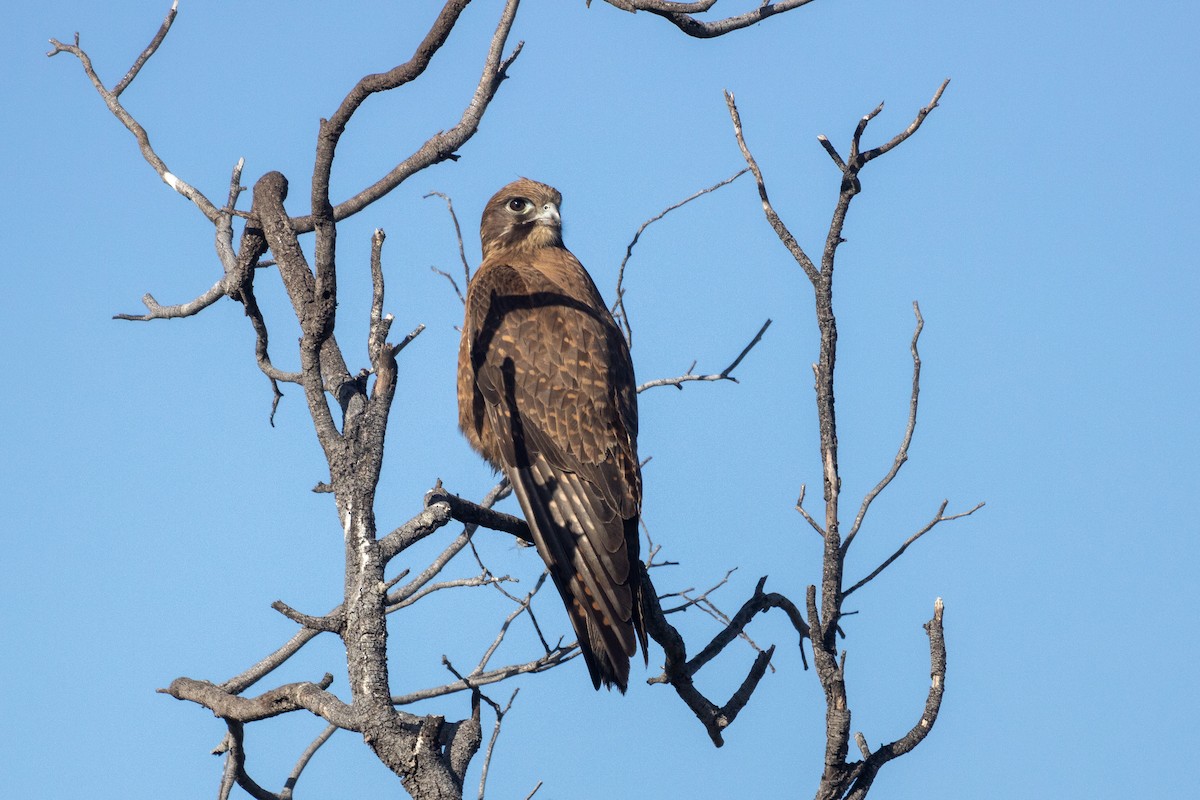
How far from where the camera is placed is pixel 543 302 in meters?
5.98

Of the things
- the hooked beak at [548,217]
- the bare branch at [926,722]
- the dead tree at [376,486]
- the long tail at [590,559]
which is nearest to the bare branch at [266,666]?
the dead tree at [376,486]

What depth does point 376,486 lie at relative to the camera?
320 centimetres

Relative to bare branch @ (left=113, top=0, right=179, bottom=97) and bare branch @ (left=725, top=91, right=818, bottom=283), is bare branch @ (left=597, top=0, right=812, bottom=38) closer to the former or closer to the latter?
bare branch @ (left=725, top=91, right=818, bottom=283)

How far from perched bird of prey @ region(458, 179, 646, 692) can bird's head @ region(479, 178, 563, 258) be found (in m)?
0.37

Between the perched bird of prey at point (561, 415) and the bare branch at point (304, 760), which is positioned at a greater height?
the perched bird of prey at point (561, 415)

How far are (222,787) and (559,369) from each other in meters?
2.48

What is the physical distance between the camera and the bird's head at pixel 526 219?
682 cm

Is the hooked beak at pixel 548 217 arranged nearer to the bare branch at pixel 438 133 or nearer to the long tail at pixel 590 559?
the long tail at pixel 590 559

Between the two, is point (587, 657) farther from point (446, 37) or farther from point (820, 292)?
point (446, 37)

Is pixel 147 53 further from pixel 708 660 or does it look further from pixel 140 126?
pixel 708 660

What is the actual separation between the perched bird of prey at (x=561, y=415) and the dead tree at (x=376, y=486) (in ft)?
2.29

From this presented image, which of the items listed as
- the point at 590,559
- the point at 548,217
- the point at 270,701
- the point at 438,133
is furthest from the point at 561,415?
the point at 270,701

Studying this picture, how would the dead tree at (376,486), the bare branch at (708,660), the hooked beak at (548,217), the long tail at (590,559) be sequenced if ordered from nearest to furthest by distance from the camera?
the dead tree at (376,486)
the bare branch at (708,660)
the long tail at (590,559)
the hooked beak at (548,217)

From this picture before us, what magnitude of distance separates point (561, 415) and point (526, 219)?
155 centimetres
